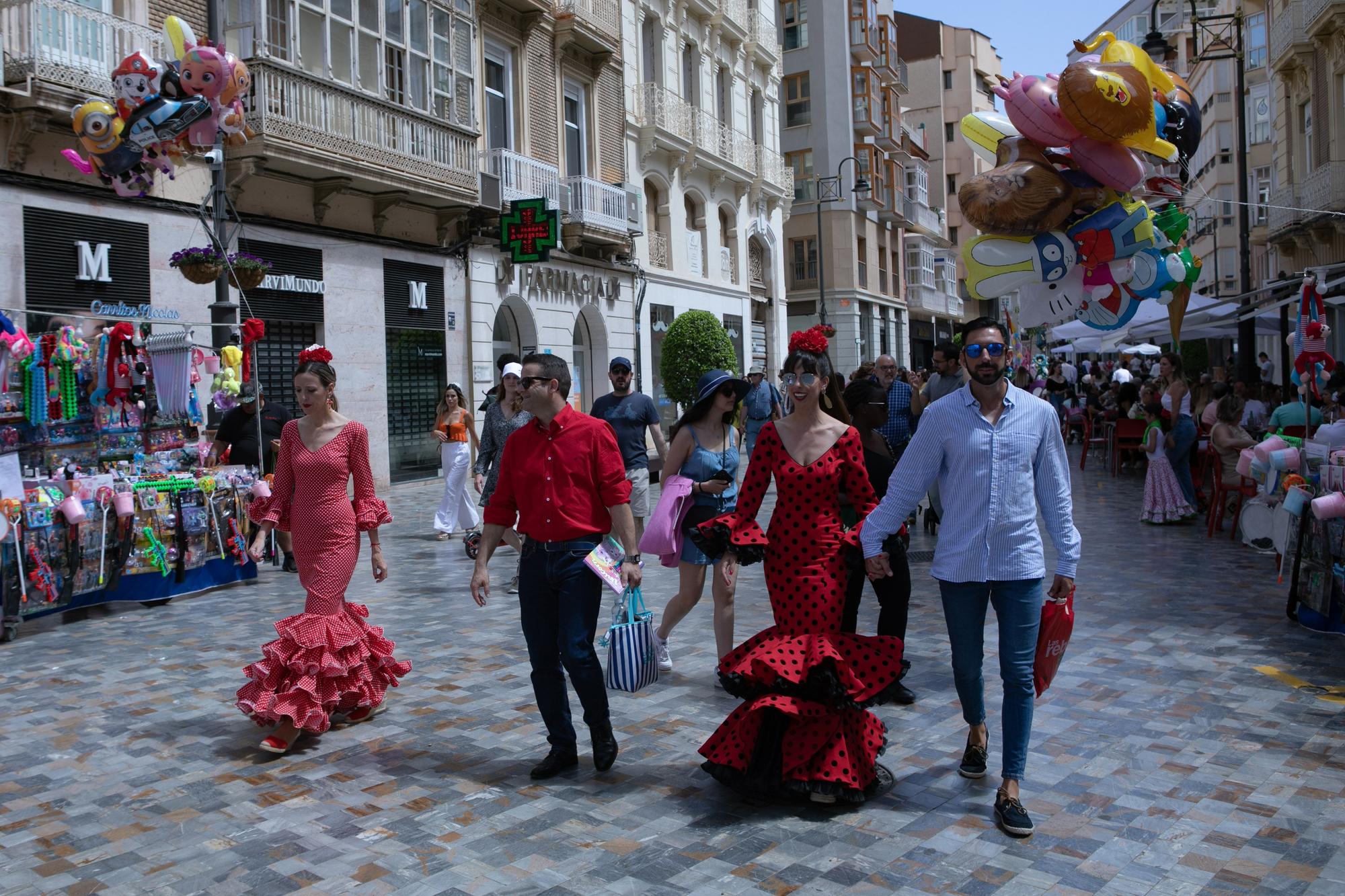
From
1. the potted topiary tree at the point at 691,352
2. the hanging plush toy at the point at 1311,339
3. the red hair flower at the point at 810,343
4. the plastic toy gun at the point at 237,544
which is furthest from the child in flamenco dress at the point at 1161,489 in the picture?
the potted topiary tree at the point at 691,352

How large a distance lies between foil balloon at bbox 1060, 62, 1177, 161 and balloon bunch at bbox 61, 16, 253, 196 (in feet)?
23.2

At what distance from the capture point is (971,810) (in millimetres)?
4328

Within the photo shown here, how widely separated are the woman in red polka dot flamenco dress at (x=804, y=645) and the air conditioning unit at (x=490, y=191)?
1619cm

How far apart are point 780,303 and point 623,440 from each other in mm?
28539

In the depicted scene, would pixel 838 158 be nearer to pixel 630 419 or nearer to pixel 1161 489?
pixel 1161 489

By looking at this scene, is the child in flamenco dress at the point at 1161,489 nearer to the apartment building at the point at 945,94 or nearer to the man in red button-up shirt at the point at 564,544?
the man in red button-up shirt at the point at 564,544

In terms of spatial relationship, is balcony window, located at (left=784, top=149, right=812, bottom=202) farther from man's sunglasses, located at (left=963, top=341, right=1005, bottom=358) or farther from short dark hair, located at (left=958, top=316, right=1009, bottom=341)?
man's sunglasses, located at (left=963, top=341, right=1005, bottom=358)

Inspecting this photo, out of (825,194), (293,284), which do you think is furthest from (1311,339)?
(825,194)

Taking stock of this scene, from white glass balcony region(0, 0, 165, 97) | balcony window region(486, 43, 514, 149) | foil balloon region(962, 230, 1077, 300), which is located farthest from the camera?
balcony window region(486, 43, 514, 149)

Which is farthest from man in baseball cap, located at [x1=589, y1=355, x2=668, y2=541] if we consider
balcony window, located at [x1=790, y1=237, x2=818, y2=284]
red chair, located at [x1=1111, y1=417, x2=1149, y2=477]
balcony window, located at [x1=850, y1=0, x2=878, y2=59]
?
balcony window, located at [x1=850, y1=0, x2=878, y2=59]

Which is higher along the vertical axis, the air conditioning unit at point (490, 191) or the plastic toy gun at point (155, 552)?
the air conditioning unit at point (490, 191)

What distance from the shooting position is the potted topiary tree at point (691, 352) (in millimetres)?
24750

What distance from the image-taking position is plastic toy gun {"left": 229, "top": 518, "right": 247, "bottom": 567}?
9617mm

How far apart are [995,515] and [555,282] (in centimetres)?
1965
